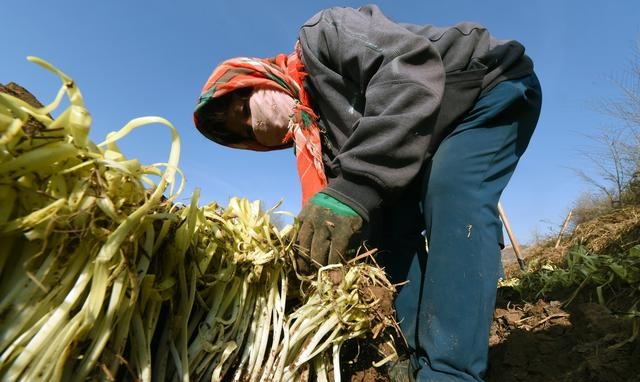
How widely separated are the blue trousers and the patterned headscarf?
0.57m

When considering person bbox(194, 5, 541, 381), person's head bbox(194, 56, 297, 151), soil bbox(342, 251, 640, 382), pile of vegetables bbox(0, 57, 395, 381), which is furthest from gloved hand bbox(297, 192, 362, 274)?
person's head bbox(194, 56, 297, 151)

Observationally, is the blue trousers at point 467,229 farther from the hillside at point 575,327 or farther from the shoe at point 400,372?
the hillside at point 575,327

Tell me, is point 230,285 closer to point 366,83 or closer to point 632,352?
point 366,83

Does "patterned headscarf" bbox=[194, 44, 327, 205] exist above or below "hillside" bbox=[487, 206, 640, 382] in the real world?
above

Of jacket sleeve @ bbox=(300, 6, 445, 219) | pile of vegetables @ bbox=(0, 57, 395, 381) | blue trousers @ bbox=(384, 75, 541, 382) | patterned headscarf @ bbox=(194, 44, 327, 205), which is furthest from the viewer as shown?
patterned headscarf @ bbox=(194, 44, 327, 205)

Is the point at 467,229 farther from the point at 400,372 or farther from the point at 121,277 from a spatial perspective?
the point at 121,277

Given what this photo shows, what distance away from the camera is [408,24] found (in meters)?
2.08

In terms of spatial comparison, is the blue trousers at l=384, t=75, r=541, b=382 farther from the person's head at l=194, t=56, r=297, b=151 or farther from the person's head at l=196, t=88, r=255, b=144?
the person's head at l=196, t=88, r=255, b=144

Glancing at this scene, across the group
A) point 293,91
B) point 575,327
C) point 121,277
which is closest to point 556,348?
point 575,327

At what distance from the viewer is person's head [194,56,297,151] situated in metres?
2.00

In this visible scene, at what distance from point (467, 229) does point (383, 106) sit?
1.86 ft

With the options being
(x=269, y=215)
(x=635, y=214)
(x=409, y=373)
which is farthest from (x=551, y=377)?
(x=635, y=214)

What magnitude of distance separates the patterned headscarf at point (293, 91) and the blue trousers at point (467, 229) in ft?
1.87

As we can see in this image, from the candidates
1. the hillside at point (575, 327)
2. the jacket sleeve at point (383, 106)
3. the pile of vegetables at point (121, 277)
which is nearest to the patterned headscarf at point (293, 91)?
the jacket sleeve at point (383, 106)
